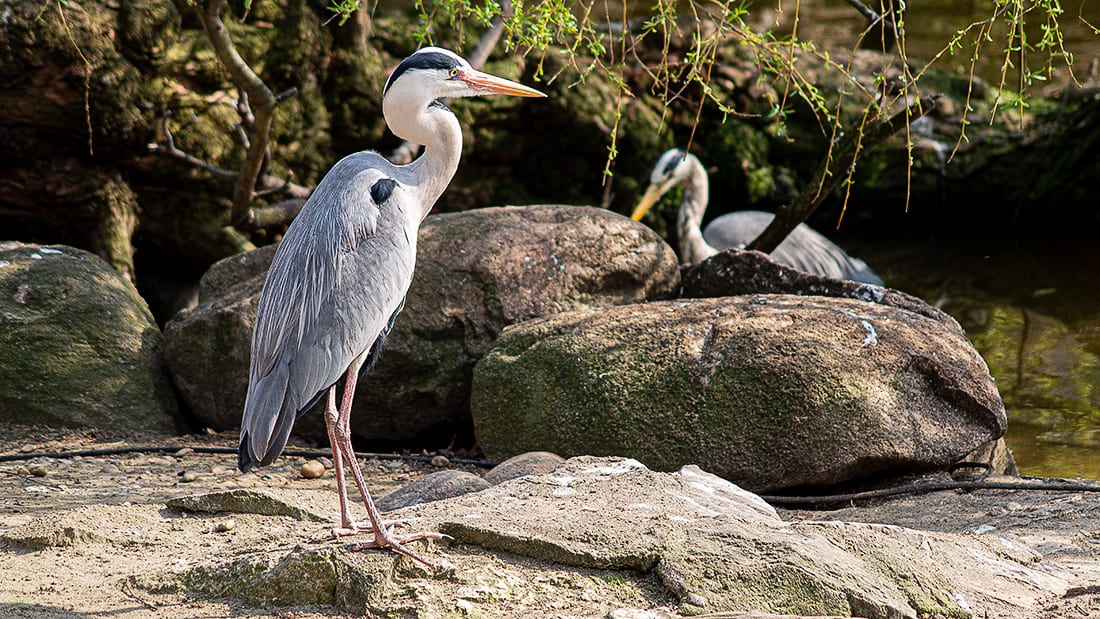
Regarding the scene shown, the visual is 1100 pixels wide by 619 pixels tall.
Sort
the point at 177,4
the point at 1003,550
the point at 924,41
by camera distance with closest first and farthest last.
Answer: the point at 1003,550, the point at 177,4, the point at 924,41

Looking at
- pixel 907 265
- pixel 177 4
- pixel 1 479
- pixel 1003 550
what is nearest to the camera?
pixel 1003 550

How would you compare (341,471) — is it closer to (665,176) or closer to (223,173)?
(223,173)

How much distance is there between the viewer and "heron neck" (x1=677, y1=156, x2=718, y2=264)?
8.73m

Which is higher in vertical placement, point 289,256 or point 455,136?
point 455,136

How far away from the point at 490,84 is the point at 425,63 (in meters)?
0.28

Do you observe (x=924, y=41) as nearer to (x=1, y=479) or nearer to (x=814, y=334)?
(x=814, y=334)

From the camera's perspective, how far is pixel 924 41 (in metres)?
15.2

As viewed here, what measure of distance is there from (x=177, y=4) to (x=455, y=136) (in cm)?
466

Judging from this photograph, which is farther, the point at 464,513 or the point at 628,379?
the point at 628,379

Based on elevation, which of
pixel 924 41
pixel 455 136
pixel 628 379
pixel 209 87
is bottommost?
pixel 628 379

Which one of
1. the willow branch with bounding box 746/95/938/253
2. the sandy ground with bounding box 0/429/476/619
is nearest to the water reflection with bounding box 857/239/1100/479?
the willow branch with bounding box 746/95/938/253

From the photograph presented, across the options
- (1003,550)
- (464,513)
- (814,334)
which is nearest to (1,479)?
(464,513)

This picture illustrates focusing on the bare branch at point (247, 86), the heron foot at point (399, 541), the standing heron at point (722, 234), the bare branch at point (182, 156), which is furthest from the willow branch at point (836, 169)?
the heron foot at point (399, 541)

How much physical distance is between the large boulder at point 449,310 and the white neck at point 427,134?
1618 mm
